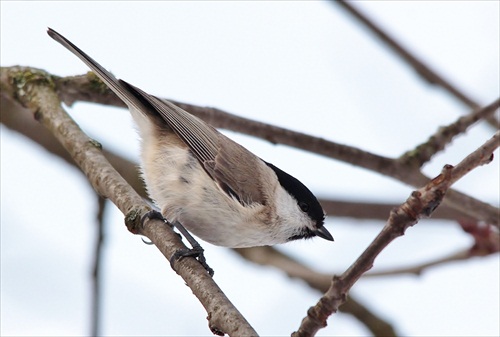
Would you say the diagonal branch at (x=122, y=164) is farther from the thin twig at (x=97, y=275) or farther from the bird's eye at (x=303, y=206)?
the thin twig at (x=97, y=275)

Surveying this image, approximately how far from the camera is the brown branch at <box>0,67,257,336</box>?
1874mm

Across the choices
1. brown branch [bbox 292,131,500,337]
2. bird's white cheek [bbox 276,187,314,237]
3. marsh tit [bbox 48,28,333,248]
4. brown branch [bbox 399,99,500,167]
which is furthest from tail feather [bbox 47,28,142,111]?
brown branch [bbox 292,131,500,337]

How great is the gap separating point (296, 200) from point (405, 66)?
869mm

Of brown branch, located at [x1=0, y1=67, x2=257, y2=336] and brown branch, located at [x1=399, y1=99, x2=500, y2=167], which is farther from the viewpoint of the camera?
brown branch, located at [x1=399, y1=99, x2=500, y2=167]

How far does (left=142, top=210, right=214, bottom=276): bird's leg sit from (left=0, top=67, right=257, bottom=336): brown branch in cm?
2

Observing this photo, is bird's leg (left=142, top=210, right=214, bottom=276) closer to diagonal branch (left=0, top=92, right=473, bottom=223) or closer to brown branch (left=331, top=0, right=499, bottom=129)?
diagonal branch (left=0, top=92, right=473, bottom=223)

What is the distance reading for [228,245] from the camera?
2.86 m

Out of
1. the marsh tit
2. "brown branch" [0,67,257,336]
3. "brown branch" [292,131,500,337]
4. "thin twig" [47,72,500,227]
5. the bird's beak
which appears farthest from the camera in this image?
the bird's beak

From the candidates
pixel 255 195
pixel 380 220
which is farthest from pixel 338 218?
pixel 255 195

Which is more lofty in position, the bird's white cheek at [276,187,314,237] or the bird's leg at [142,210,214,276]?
the bird's white cheek at [276,187,314,237]

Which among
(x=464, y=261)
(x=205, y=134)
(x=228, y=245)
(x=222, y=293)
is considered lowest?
(x=222, y=293)

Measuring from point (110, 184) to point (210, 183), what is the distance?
49cm

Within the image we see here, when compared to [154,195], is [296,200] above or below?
above

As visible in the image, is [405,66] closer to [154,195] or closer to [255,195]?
[255,195]
